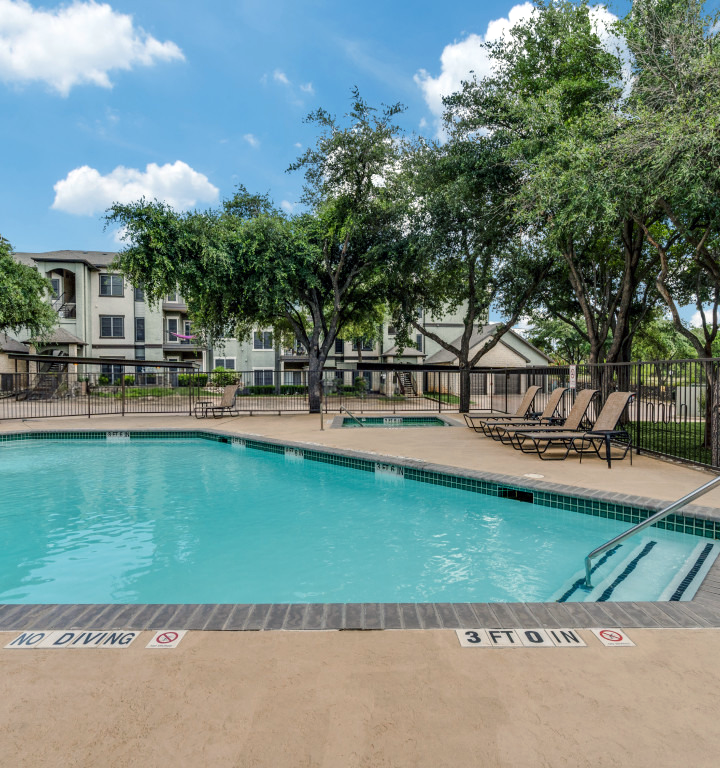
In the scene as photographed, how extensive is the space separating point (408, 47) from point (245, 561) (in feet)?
70.7

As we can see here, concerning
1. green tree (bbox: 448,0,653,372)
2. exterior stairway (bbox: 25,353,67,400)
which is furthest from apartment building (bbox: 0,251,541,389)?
green tree (bbox: 448,0,653,372)

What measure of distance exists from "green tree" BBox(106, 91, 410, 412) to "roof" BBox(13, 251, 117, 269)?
19050 millimetres

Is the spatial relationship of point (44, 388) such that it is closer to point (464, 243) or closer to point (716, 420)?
point (464, 243)

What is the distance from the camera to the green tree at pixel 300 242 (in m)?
15.7

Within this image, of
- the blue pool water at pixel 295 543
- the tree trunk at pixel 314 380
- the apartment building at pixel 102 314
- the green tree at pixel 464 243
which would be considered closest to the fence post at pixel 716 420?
the blue pool water at pixel 295 543

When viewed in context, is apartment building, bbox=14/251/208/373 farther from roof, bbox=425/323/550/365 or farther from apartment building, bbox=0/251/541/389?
roof, bbox=425/323/550/365

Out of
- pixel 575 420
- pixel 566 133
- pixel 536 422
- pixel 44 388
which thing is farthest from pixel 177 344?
pixel 575 420

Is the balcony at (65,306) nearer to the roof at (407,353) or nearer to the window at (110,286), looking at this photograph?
the window at (110,286)

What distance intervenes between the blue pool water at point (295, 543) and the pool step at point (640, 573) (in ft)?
0.08

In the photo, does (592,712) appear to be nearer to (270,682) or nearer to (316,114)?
(270,682)

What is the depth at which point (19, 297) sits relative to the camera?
804 inches

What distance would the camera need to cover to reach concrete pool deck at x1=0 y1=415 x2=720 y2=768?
1.84 m

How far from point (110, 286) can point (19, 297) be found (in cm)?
1569

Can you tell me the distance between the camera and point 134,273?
52.4ft
